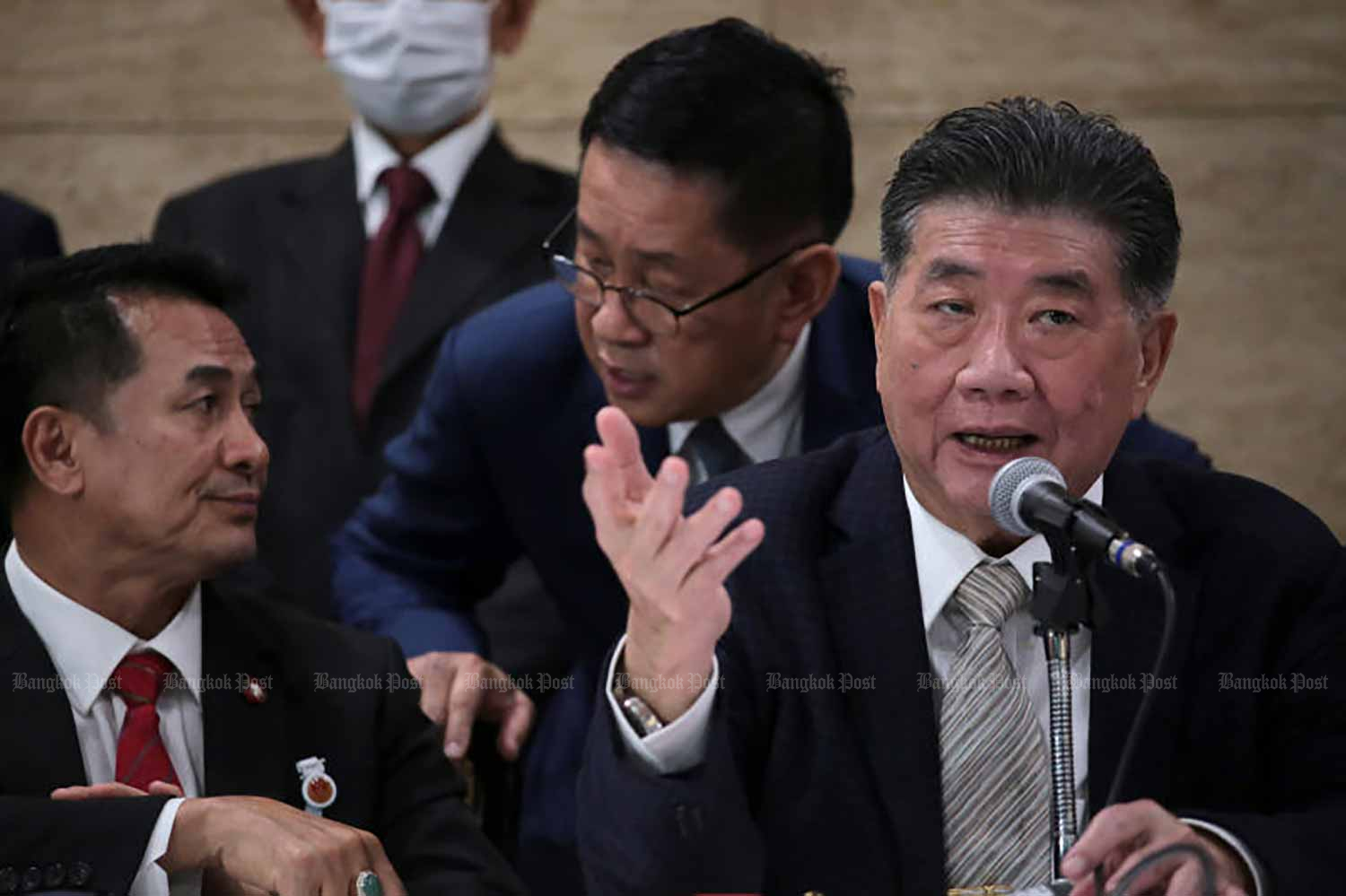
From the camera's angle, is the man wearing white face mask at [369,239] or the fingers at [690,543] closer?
the fingers at [690,543]

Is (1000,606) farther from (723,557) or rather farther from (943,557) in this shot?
(723,557)

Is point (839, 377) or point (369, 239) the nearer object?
point (839, 377)

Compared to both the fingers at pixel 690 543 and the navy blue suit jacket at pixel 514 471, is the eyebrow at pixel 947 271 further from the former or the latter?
the navy blue suit jacket at pixel 514 471

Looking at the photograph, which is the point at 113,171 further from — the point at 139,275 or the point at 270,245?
the point at 139,275

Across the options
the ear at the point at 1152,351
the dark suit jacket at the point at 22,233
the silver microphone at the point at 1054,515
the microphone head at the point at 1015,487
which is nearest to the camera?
the silver microphone at the point at 1054,515

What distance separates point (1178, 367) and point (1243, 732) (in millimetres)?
2553

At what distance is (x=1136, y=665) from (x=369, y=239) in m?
2.15

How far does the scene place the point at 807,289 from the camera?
3.09 m

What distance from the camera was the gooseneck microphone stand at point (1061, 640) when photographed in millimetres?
1836

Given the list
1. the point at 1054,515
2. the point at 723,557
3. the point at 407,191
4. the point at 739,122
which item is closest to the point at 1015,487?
the point at 1054,515

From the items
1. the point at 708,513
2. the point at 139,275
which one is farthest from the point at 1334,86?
the point at 708,513

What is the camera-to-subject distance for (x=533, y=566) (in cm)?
357
